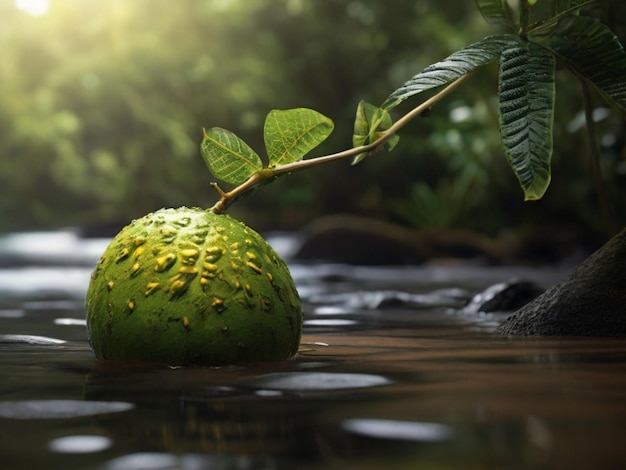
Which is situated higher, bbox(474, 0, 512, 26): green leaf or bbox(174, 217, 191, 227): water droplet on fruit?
bbox(474, 0, 512, 26): green leaf

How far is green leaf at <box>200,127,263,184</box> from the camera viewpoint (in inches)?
88.9

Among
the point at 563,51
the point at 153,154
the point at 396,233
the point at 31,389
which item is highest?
the point at 153,154

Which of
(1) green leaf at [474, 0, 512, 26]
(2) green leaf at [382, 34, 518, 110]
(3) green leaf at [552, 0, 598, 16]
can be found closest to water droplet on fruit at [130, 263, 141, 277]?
(2) green leaf at [382, 34, 518, 110]

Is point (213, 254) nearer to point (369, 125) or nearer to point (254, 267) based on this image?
point (254, 267)

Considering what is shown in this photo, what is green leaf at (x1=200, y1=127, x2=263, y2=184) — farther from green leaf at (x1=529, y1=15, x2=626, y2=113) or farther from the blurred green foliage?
the blurred green foliage

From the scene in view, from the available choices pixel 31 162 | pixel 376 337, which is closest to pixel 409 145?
pixel 376 337

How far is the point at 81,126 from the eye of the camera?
29.2 m

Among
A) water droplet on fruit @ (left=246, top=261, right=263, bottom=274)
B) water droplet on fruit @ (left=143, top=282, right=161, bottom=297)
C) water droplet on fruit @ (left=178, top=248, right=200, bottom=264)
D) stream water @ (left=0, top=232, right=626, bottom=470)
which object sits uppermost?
water droplet on fruit @ (left=178, top=248, right=200, bottom=264)

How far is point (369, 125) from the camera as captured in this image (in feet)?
7.64

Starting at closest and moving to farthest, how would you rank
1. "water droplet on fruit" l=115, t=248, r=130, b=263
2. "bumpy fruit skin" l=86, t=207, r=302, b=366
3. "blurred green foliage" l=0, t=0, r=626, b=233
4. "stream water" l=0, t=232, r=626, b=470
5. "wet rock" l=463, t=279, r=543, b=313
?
1. "stream water" l=0, t=232, r=626, b=470
2. "bumpy fruit skin" l=86, t=207, r=302, b=366
3. "water droplet on fruit" l=115, t=248, r=130, b=263
4. "wet rock" l=463, t=279, r=543, b=313
5. "blurred green foliage" l=0, t=0, r=626, b=233

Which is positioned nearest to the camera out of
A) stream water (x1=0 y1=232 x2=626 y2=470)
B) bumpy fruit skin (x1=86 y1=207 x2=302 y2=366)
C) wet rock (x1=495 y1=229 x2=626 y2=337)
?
stream water (x1=0 y1=232 x2=626 y2=470)

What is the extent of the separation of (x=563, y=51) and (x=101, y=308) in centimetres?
127

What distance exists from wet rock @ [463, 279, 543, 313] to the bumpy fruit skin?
1950 mm

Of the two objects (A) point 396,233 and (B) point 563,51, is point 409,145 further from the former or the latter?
(B) point 563,51
